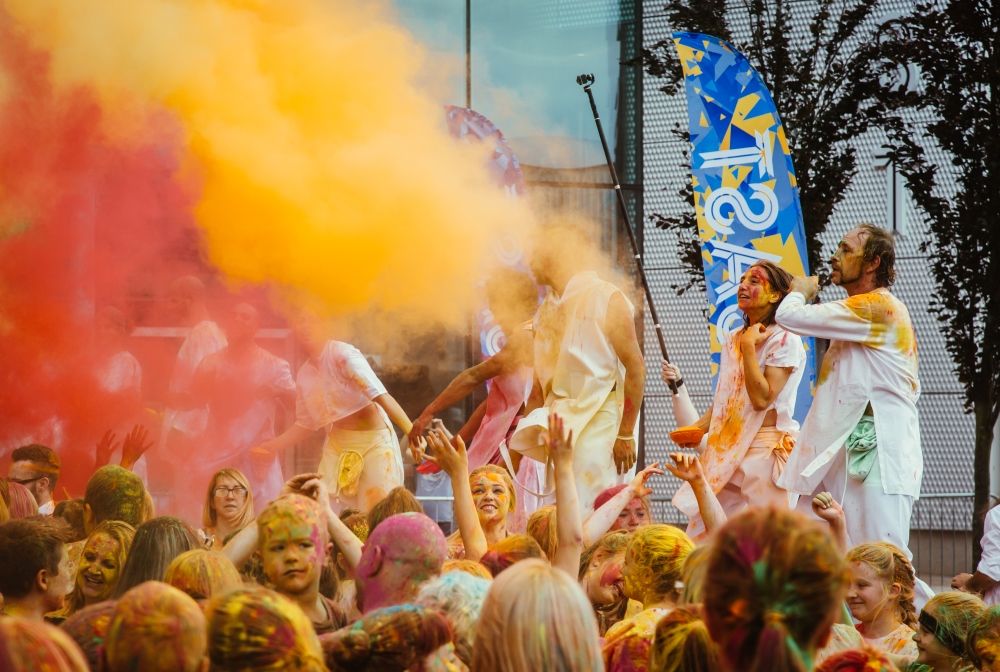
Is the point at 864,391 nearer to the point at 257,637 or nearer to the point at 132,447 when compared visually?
the point at 132,447

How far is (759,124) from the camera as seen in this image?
32.8 ft

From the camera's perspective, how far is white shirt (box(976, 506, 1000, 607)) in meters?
7.39

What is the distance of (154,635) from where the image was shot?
110 inches

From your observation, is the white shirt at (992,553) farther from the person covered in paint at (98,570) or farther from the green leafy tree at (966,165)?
the person covered in paint at (98,570)

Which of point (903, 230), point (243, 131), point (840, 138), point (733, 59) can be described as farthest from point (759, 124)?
point (903, 230)

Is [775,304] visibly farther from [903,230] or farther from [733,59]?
[903,230]

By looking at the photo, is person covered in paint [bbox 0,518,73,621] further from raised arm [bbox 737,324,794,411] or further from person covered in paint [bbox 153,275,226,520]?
person covered in paint [bbox 153,275,226,520]

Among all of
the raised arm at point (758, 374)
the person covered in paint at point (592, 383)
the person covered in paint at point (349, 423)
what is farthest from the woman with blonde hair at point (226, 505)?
the raised arm at point (758, 374)

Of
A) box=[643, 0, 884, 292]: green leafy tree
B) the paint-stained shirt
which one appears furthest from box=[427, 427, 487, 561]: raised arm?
box=[643, 0, 884, 292]: green leafy tree

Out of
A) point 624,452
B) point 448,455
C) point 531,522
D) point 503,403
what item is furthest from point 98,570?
point 503,403

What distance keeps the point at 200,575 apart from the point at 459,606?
2.59 ft

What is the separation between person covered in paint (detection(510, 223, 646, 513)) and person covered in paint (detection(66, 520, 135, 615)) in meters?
3.43

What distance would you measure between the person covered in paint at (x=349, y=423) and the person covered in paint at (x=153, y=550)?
4.00 metres

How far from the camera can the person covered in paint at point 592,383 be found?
7.95 m
